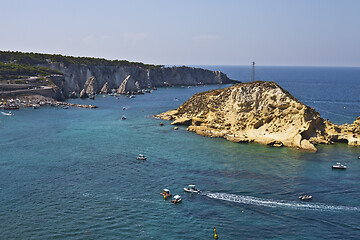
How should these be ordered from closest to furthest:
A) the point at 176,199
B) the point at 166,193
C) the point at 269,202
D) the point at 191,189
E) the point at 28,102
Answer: the point at 269,202
the point at 176,199
the point at 166,193
the point at 191,189
the point at 28,102

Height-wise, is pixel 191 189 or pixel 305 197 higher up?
pixel 191 189

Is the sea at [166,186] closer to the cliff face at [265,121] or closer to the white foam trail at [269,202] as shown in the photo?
the white foam trail at [269,202]

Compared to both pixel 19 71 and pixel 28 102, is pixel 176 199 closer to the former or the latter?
pixel 28 102

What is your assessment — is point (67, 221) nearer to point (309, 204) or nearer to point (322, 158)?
point (309, 204)

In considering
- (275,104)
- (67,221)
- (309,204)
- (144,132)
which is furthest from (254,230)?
(144,132)

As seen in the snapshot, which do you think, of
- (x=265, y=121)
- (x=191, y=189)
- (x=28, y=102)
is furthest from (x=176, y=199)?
(x=28, y=102)
